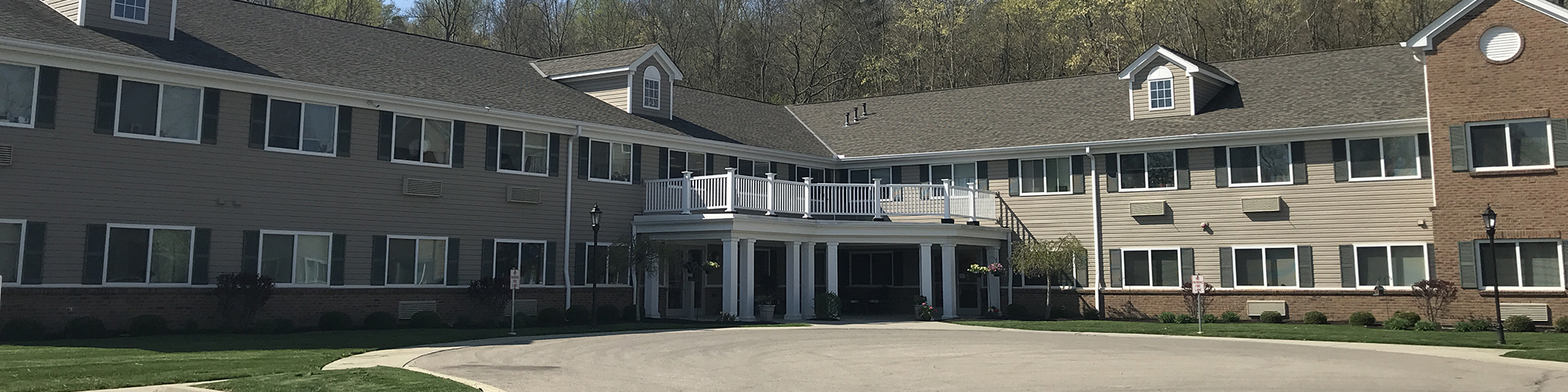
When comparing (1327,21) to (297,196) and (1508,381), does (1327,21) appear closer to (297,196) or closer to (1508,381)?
(1508,381)

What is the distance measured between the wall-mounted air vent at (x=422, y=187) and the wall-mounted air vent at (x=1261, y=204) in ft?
65.0

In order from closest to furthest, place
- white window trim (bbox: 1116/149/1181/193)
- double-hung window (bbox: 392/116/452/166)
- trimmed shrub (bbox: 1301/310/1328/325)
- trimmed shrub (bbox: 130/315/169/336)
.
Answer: trimmed shrub (bbox: 130/315/169/336) → double-hung window (bbox: 392/116/452/166) → trimmed shrub (bbox: 1301/310/1328/325) → white window trim (bbox: 1116/149/1181/193)

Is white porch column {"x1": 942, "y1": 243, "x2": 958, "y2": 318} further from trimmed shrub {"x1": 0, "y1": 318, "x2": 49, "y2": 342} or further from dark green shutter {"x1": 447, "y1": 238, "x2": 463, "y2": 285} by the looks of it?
trimmed shrub {"x1": 0, "y1": 318, "x2": 49, "y2": 342}

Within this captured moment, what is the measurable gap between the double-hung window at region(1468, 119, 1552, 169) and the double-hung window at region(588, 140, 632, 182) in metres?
19.9

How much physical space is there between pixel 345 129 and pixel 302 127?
934mm

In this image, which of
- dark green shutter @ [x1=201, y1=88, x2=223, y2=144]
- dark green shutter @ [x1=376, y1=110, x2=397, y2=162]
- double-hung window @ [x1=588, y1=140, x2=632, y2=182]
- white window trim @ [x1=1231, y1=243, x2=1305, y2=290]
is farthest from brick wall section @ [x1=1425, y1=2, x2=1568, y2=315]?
dark green shutter @ [x1=201, y1=88, x2=223, y2=144]

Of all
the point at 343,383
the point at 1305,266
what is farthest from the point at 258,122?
the point at 1305,266

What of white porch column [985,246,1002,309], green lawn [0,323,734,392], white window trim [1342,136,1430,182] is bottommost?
green lawn [0,323,734,392]

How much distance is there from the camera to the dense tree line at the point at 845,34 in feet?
159

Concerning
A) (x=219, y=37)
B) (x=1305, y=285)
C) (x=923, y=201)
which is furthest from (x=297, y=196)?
(x=1305, y=285)

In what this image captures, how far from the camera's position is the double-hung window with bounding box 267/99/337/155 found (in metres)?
22.6

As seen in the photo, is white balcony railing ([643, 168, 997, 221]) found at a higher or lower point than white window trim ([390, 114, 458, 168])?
lower

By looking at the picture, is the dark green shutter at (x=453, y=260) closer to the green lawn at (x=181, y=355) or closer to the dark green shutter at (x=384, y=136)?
the dark green shutter at (x=384, y=136)

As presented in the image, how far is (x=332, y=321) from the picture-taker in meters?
22.9
